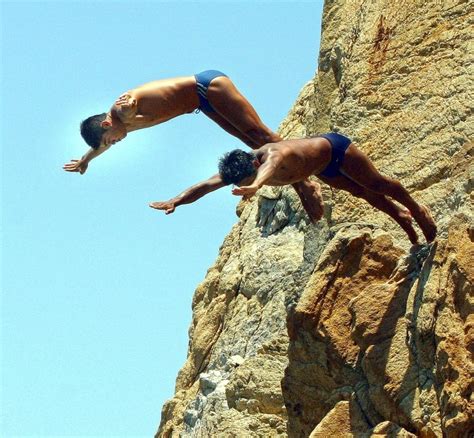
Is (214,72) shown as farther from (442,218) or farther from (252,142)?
(442,218)

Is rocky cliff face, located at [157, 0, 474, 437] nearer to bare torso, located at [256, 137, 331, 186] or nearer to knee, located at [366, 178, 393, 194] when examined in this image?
knee, located at [366, 178, 393, 194]

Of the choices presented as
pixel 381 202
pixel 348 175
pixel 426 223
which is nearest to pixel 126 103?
pixel 348 175

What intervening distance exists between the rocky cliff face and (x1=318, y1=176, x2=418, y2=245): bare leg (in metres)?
0.22

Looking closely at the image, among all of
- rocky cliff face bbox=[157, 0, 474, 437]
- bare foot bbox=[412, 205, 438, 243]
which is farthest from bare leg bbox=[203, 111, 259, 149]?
bare foot bbox=[412, 205, 438, 243]

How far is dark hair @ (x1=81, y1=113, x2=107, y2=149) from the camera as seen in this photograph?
16.1 m

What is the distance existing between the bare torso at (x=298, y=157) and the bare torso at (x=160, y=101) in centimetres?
148

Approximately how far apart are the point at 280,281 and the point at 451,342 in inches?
244

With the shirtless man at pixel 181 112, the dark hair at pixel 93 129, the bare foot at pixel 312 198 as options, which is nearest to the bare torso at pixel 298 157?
the bare foot at pixel 312 198

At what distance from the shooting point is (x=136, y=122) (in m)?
16.2

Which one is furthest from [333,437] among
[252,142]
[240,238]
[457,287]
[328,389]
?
[240,238]

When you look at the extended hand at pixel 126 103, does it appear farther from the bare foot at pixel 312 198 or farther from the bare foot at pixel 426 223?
the bare foot at pixel 426 223

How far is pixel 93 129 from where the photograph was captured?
1611 cm

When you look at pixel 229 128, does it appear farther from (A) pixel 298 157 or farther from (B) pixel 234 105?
(A) pixel 298 157

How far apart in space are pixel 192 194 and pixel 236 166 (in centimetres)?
77
